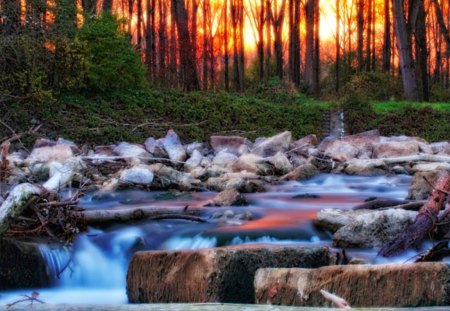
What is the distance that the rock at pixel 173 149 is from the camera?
13.5m

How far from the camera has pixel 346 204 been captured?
8703 millimetres

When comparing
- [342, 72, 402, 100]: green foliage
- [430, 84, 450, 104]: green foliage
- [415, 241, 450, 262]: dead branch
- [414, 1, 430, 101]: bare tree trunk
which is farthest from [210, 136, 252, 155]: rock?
[430, 84, 450, 104]: green foliage

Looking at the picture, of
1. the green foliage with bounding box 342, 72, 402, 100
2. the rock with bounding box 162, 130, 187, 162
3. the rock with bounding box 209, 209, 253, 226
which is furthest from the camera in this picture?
the green foliage with bounding box 342, 72, 402, 100

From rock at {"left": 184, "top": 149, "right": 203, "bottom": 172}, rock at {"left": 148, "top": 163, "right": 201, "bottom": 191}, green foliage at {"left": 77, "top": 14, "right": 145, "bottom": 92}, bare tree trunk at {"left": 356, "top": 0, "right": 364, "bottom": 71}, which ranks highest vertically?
bare tree trunk at {"left": 356, "top": 0, "right": 364, "bottom": 71}

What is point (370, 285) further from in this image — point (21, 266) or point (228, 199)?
point (228, 199)

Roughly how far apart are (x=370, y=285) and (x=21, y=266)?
9.90 feet

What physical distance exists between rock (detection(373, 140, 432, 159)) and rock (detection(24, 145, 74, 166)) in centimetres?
654

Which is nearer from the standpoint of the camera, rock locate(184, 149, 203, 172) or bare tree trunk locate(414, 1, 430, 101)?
rock locate(184, 149, 203, 172)

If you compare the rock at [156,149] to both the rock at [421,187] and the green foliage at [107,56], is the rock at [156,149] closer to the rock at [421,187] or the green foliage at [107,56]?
the green foliage at [107,56]

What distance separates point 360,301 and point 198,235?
9.54 feet

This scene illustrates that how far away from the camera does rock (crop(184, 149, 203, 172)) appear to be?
1251 cm

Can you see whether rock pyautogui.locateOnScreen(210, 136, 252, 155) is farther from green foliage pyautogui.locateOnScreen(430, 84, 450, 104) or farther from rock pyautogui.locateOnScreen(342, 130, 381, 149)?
green foliage pyautogui.locateOnScreen(430, 84, 450, 104)

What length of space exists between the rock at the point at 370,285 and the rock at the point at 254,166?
8.01m

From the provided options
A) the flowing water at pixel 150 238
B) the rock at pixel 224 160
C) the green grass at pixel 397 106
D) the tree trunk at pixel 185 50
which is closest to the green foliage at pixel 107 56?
the tree trunk at pixel 185 50
